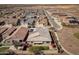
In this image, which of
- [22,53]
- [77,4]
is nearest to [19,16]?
[22,53]

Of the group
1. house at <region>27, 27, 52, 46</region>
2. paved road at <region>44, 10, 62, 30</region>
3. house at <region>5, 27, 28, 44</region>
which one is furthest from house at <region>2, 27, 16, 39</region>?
paved road at <region>44, 10, 62, 30</region>

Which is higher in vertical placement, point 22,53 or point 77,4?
point 77,4

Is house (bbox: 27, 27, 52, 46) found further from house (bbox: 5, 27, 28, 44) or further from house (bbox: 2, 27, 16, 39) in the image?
house (bbox: 2, 27, 16, 39)

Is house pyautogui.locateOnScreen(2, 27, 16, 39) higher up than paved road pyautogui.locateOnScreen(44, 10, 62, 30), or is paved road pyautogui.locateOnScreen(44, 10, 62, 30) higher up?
paved road pyautogui.locateOnScreen(44, 10, 62, 30)

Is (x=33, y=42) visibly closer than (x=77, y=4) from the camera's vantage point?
Yes

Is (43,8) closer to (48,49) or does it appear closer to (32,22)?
(32,22)

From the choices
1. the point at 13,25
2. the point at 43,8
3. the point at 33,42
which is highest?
the point at 43,8

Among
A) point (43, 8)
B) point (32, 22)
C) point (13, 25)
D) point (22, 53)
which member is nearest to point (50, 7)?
point (43, 8)

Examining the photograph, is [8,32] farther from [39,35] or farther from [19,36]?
[39,35]

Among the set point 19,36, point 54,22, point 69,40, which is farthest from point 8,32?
point 69,40
